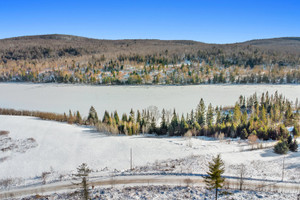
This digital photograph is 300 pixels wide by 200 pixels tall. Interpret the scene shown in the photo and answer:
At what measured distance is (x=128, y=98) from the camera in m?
108

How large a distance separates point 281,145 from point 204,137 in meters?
19.3

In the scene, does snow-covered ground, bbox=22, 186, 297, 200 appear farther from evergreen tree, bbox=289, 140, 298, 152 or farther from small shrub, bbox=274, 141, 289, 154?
evergreen tree, bbox=289, 140, 298, 152

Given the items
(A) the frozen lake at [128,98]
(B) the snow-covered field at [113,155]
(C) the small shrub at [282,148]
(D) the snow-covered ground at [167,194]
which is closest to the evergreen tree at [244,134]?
(B) the snow-covered field at [113,155]

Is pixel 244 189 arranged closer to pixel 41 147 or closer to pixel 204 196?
pixel 204 196

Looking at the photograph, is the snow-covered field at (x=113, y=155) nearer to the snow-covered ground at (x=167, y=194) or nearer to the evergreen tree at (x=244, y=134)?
the evergreen tree at (x=244, y=134)

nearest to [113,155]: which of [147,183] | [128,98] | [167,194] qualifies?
[147,183]

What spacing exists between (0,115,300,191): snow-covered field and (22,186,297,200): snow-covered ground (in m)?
5.27

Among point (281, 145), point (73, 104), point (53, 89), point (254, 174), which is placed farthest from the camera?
point (53, 89)

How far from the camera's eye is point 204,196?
24359 mm

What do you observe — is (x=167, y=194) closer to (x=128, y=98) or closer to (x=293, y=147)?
(x=293, y=147)

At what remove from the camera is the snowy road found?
27.8m

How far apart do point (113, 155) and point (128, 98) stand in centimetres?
6722

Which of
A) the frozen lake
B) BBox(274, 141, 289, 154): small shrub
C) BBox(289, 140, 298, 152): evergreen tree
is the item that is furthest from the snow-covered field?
the frozen lake

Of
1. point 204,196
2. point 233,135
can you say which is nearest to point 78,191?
point 204,196
